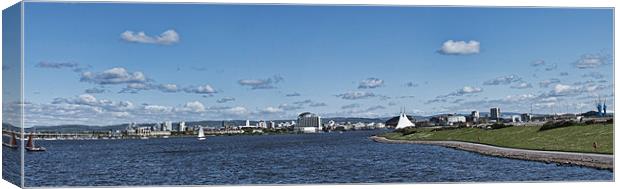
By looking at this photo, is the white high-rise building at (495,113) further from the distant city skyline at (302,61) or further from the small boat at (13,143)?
the small boat at (13,143)

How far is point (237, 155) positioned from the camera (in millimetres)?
26344

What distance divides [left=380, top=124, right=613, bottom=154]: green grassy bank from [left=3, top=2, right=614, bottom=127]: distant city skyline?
952 mm

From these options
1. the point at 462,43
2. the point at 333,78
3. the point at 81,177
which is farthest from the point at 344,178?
the point at 81,177

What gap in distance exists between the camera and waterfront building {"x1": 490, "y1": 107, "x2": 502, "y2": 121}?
26.2m

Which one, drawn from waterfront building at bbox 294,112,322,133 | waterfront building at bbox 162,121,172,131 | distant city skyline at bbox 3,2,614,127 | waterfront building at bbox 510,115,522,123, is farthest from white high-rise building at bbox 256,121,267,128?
waterfront building at bbox 510,115,522,123

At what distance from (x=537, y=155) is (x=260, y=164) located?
746 cm

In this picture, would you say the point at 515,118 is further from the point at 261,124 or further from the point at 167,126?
the point at 167,126

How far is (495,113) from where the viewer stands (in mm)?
26312

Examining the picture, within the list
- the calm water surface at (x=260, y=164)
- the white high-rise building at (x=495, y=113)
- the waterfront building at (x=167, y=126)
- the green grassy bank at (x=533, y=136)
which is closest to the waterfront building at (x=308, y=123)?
the calm water surface at (x=260, y=164)

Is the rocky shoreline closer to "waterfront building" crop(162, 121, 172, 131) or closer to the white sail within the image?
the white sail

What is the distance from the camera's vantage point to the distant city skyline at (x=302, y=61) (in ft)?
78.2

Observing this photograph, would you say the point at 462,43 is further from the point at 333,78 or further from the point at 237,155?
the point at 237,155

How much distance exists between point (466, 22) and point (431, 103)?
2.01m

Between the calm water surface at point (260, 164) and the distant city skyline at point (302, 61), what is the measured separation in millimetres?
842
